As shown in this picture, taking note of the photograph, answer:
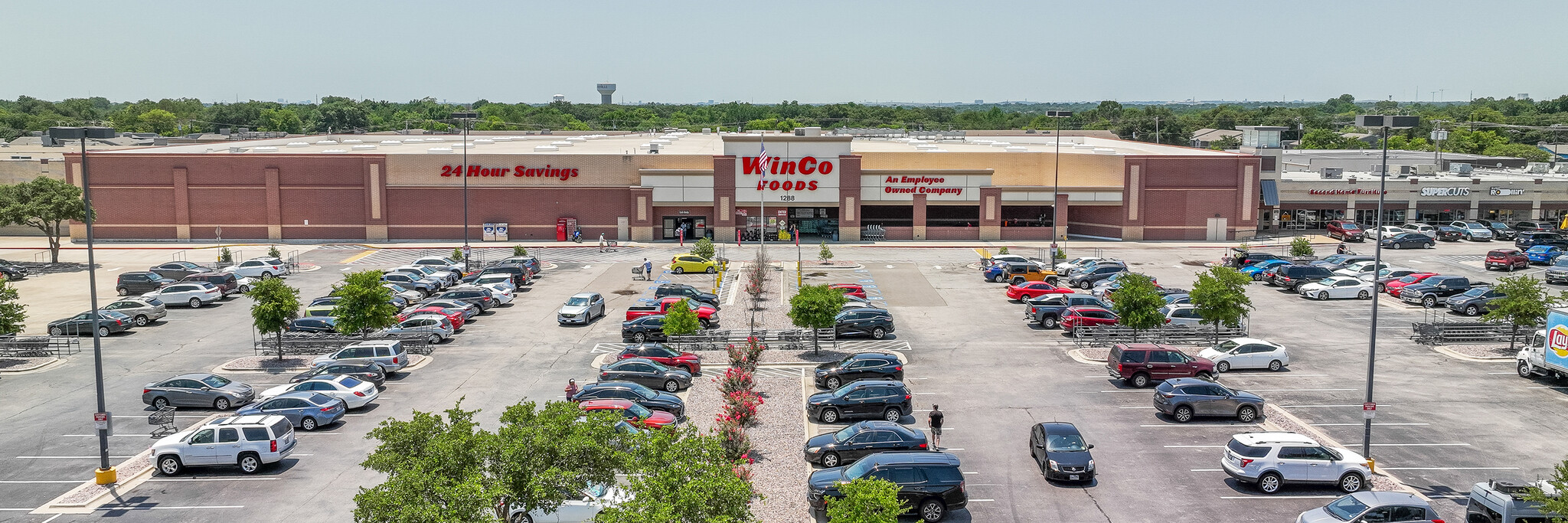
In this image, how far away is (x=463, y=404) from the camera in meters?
31.6

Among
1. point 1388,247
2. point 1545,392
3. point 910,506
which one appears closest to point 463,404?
point 910,506

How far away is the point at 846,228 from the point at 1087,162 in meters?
17.6

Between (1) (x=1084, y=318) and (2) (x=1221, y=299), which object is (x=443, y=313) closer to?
(1) (x=1084, y=318)

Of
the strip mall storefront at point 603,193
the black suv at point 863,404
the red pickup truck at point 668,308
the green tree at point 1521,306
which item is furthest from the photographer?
the strip mall storefront at point 603,193

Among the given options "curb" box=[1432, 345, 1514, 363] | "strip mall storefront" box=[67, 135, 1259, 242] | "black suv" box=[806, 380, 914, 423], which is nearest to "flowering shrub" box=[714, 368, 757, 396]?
"black suv" box=[806, 380, 914, 423]

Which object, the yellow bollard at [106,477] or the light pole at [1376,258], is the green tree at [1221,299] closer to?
the light pole at [1376,258]

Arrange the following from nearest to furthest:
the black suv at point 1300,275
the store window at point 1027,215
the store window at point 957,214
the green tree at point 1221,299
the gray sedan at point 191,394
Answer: the gray sedan at point 191,394 → the green tree at point 1221,299 → the black suv at point 1300,275 → the store window at point 957,214 → the store window at point 1027,215

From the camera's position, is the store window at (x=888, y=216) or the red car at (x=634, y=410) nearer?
the red car at (x=634, y=410)

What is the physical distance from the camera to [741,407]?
27.8m

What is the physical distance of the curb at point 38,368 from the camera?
3672cm

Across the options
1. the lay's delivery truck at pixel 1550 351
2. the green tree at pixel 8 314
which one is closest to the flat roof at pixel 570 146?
the green tree at pixel 8 314

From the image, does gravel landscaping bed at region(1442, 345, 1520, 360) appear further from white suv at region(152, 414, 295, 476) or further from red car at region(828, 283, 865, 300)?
white suv at region(152, 414, 295, 476)

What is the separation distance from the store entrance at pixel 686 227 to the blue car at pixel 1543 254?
1932 inches

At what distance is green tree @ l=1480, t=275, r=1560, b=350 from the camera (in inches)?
1491
